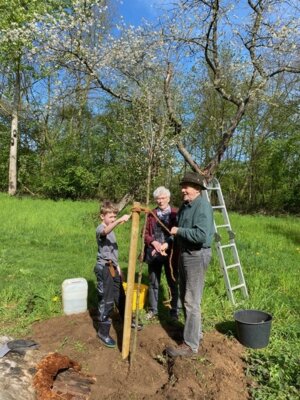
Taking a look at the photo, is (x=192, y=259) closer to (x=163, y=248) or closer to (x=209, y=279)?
(x=163, y=248)

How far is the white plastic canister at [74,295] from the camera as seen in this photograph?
5.56 meters

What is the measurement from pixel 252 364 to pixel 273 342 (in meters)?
0.57

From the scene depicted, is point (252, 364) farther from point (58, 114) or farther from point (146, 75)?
point (58, 114)

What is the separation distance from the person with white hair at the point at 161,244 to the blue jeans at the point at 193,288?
2.60 ft

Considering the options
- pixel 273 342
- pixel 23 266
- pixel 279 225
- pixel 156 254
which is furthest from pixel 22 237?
pixel 279 225

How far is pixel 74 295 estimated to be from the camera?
559cm

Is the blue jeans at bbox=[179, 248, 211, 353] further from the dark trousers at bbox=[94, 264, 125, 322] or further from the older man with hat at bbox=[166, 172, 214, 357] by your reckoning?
the dark trousers at bbox=[94, 264, 125, 322]

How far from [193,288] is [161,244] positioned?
0.96m

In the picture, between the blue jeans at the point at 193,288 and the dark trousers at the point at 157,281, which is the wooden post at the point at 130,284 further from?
the dark trousers at the point at 157,281

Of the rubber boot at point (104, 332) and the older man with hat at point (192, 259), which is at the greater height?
the older man with hat at point (192, 259)

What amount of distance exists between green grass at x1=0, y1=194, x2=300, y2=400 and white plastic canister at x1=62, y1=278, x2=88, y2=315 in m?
0.22

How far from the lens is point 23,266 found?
7941 mm

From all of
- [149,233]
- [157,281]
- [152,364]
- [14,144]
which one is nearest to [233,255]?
[157,281]

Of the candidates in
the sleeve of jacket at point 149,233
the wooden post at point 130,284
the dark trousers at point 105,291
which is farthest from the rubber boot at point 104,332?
the sleeve of jacket at point 149,233
